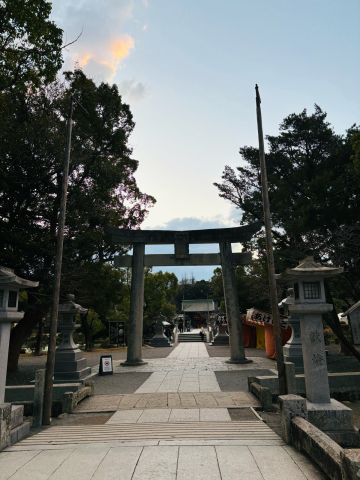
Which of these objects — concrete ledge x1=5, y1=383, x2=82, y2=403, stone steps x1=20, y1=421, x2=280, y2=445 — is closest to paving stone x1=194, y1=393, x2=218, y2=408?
stone steps x1=20, y1=421, x2=280, y2=445

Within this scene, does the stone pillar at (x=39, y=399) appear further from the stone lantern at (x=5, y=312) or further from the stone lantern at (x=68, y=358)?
the stone lantern at (x=68, y=358)

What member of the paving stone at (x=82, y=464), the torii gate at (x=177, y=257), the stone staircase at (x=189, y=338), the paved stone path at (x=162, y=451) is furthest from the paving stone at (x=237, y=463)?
the stone staircase at (x=189, y=338)

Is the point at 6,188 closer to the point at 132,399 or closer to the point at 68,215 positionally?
the point at 68,215

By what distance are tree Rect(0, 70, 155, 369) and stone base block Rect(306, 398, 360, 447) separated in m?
10.1

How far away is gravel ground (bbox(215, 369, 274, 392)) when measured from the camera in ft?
31.5

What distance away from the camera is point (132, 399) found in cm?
837

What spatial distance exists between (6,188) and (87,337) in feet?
53.0

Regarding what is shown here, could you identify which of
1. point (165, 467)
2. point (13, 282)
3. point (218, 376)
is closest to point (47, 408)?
point (13, 282)

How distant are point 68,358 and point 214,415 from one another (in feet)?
22.7

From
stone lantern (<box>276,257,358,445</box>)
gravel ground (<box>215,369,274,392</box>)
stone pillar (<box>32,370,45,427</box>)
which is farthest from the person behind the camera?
gravel ground (<box>215,369,274,392</box>)

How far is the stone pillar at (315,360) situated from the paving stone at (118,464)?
11.6ft

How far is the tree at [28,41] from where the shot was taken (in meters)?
9.80

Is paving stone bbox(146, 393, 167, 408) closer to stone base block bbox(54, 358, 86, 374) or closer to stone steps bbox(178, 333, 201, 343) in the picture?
stone base block bbox(54, 358, 86, 374)

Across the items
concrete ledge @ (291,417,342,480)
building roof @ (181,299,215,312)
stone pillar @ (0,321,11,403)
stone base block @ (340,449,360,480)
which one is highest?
building roof @ (181,299,215,312)
